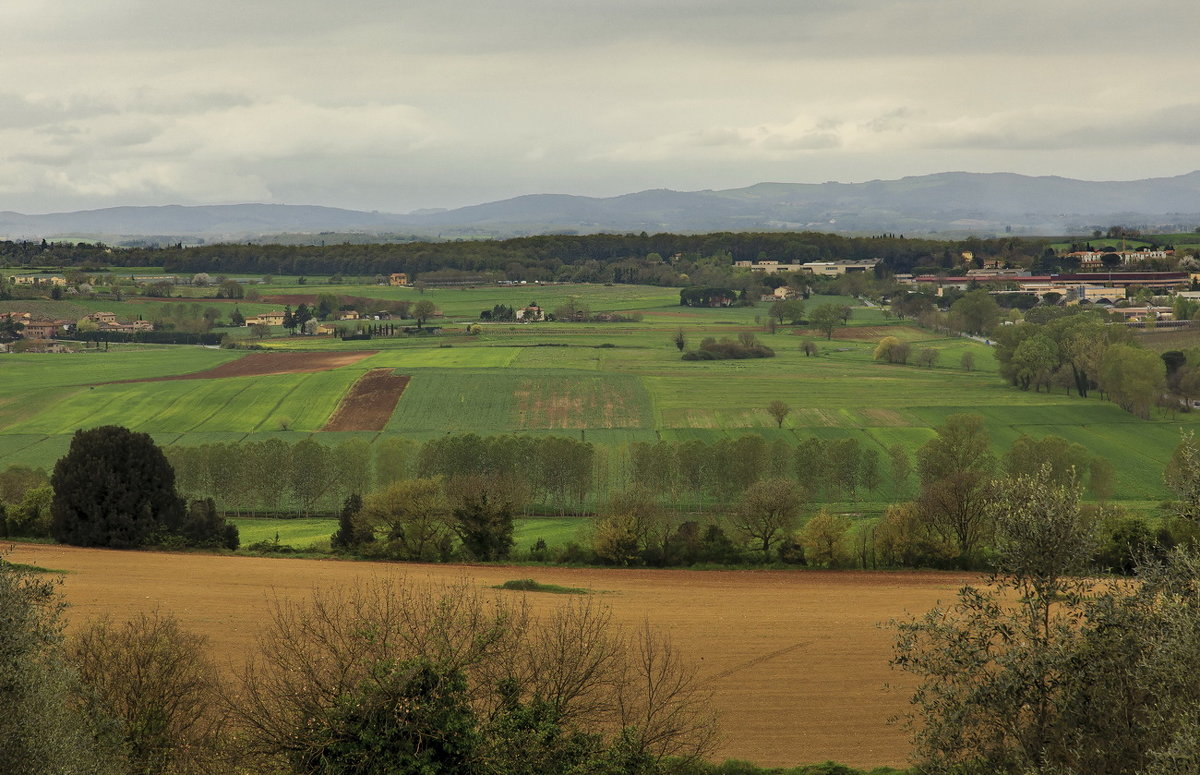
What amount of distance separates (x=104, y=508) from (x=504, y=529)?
48.6 ft

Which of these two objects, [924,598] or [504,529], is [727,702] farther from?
[504,529]

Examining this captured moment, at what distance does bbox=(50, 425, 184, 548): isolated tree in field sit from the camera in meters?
42.9

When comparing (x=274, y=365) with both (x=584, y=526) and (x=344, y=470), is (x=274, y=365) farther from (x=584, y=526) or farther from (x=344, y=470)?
(x=584, y=526)

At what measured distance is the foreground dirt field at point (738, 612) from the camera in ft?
82.3

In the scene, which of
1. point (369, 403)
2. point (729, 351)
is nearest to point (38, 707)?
point (369, 403)

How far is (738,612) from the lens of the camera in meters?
34.3

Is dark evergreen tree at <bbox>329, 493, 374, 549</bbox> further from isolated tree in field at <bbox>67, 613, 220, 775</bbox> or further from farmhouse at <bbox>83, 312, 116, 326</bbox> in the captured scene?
farmhouse at <bbox>83, 312, 116, 326</bbox>

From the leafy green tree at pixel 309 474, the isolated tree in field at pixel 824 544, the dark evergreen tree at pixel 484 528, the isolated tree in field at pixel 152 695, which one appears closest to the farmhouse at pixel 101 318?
the leafy green tree at pixel 309 474

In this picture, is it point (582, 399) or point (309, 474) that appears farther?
point (582, 399)

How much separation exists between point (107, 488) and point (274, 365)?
58447 millimetres

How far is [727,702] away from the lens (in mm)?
26266

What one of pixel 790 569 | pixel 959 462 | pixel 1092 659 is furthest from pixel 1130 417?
pixel 1092 659

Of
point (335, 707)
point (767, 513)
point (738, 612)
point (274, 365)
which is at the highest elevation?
point (335, 707)

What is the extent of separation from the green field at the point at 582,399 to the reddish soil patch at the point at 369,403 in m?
1.07
